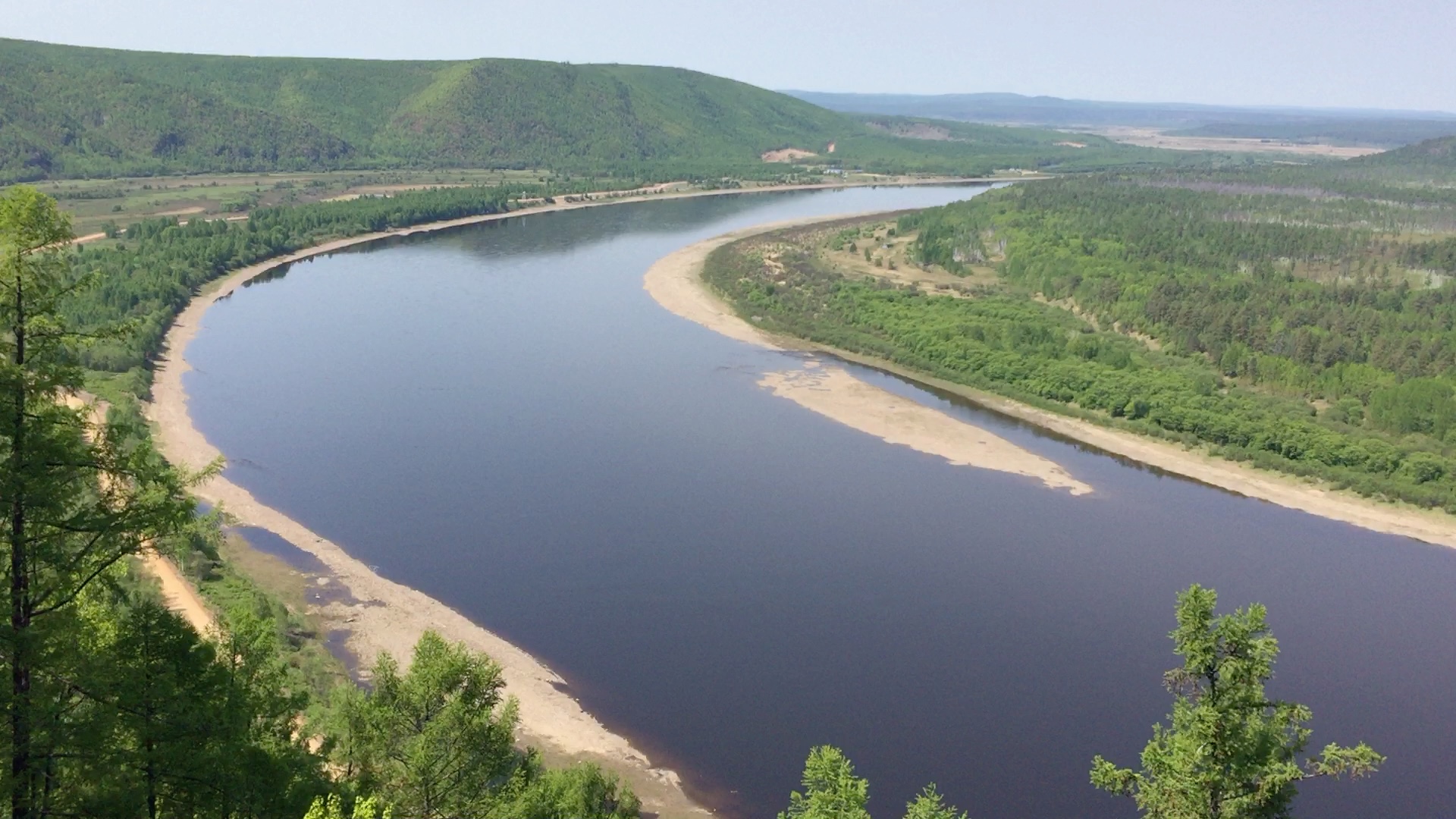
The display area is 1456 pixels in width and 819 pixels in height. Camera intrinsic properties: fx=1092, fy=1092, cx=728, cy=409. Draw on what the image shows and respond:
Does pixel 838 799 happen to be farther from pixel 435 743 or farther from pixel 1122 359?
pixel 1122 359

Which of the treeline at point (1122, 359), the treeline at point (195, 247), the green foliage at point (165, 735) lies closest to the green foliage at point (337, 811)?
the green foliage at point (165, 735)

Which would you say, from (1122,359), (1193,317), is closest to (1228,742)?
(1122,359)

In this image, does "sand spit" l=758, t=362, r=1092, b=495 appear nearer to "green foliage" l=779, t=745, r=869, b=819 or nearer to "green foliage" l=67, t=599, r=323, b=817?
"green foliage" l=779, t=745, r=869, b=819

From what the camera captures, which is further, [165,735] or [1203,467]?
[1203,467]

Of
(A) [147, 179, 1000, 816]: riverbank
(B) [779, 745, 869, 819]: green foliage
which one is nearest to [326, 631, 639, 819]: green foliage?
(B) [779, 745, 869, 819]: green foliage

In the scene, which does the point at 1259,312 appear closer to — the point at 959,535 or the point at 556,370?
the point at 959,535

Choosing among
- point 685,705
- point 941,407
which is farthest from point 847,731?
point 941,407

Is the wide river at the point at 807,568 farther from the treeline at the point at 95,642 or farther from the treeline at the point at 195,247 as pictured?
the treeline at the point at 95,642
